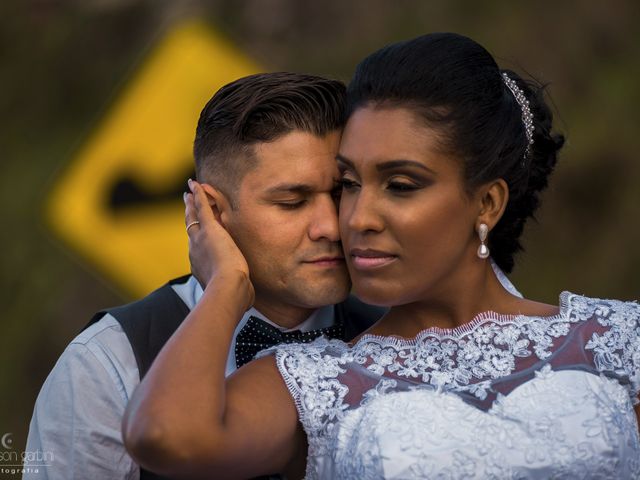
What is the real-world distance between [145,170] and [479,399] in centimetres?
436

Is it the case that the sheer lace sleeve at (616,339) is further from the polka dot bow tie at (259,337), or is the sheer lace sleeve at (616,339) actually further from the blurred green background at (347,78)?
the blurred green background at (347,78)

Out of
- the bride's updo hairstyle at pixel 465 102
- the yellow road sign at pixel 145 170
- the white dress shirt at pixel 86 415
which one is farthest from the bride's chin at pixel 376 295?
the yellow road sign at pixel 145 170

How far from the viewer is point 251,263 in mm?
3451

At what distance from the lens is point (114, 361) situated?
3.38 metres

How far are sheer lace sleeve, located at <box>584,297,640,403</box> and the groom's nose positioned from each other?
0.77 m

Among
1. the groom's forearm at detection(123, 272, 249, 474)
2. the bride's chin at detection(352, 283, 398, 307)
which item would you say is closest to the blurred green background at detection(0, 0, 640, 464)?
the bride's chin at detection(352, 283, 398, 307)

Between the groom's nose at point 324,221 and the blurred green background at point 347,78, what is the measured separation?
4.05m

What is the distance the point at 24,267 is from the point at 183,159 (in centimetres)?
154

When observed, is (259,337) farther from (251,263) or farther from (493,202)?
(493,202)

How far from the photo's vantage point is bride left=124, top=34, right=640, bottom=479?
291 centimetres

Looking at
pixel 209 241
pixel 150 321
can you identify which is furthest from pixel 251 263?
pixel 150 321

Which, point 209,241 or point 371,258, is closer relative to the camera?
point 371,258

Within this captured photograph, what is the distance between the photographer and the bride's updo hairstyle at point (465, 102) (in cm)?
309

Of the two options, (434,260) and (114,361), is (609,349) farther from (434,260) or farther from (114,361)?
(114,361)
